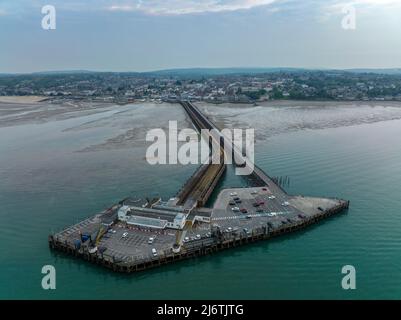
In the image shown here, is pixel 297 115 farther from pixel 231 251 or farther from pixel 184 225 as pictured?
pixel 231 251

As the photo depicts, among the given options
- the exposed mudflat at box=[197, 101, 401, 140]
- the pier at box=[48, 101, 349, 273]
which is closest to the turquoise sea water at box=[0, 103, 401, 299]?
the pier at box=[48, 101, 349, 273]

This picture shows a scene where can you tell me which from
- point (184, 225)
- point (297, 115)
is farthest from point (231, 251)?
point (297, 115)

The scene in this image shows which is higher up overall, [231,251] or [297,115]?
[297,115]

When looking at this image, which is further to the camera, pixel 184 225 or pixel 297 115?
pixel 297 115

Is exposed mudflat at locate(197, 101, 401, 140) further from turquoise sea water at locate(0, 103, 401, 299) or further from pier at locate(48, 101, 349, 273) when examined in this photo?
pier at locate(48, 101, 349, 273)

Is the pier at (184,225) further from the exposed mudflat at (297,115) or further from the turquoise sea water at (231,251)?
the exposed mudflat at (297,115)

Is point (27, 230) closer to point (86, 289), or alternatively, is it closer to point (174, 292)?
point (86, 289)
